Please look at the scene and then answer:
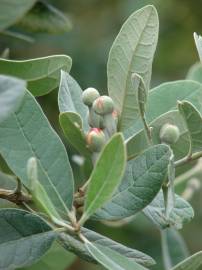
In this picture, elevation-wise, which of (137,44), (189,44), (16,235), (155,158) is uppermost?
(137,44)

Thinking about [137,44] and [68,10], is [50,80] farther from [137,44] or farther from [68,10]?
[68,10]

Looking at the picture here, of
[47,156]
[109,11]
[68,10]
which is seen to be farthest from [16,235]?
[109,11]

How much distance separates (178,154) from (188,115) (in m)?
0.13

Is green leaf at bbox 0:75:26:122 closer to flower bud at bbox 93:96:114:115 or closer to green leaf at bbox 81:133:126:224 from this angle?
green leaf at bbox 81:133:126:224

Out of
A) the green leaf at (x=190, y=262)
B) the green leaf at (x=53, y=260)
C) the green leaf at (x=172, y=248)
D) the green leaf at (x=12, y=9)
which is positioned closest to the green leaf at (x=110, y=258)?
the green leaf at (x=190, y=262)

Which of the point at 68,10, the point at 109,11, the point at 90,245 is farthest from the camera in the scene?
the point at 109,11

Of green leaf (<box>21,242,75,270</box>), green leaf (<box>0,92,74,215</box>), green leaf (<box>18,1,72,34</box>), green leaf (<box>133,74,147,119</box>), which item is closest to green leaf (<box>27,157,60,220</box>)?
green leaf (<box>0,92,74,215</box>)

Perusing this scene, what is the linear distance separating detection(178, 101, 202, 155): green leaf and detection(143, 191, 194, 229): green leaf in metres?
0.09

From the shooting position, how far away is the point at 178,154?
1268 millimetres

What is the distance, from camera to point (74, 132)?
3.94ft

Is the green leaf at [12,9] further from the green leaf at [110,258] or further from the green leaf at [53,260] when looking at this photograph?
the green leaf at [110,258]

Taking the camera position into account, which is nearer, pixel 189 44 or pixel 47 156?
pixel 47 156

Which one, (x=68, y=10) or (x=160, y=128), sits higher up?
(x=160, y=128)

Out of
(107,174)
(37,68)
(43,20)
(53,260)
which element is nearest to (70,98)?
(37,68)
